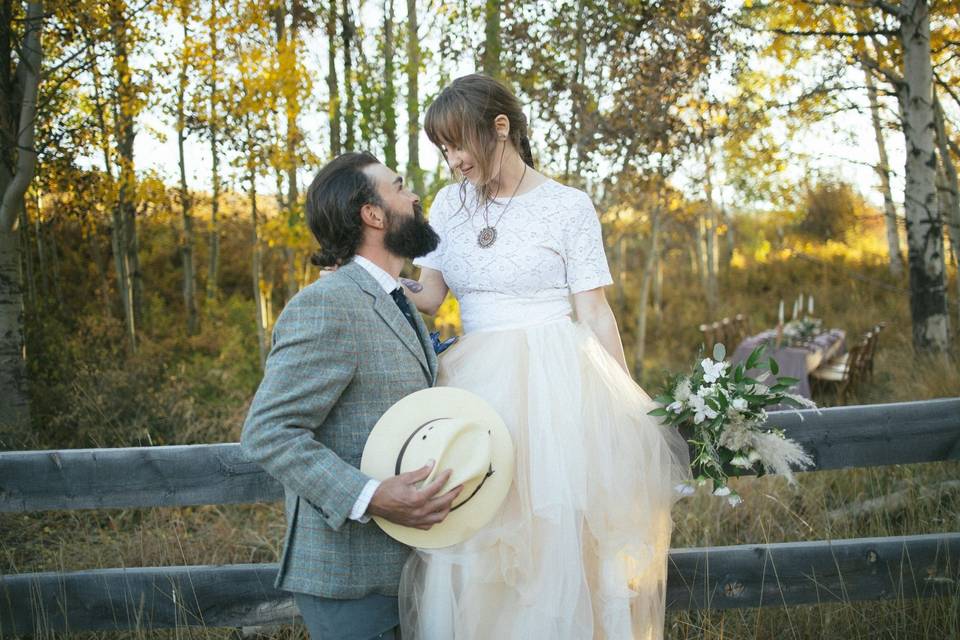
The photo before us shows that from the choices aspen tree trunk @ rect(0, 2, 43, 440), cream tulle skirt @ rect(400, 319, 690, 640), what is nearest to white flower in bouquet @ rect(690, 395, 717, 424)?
cream tulle skirt @ rect(400, 319, 690, 640)

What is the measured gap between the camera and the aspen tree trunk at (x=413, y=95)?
7969 millimetres

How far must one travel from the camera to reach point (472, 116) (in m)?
2.43

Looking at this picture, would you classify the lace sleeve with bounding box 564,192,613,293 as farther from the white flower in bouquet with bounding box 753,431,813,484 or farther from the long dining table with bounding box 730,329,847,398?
the long dining table with bounding box 730,329,847,398

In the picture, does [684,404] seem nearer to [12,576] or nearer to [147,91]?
[12,576]

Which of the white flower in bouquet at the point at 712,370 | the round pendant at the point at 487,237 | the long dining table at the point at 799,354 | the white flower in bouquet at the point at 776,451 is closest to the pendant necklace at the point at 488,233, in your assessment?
the round pendant at the point at 487,237

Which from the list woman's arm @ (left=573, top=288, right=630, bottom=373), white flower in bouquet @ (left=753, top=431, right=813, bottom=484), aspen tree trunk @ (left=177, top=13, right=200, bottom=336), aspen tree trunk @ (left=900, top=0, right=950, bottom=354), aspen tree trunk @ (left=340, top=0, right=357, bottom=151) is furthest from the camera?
aspen tree trunk @ (left=177, top=13, right=200, bottom=336)

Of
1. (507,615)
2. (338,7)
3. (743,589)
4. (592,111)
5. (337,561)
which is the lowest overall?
(743,589)

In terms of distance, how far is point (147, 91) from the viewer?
388 inches

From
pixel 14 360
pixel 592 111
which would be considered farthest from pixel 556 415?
pixel 592 111

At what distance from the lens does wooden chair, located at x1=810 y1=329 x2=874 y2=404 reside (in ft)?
30.7

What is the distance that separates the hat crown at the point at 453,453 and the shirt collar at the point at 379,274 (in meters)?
0.41

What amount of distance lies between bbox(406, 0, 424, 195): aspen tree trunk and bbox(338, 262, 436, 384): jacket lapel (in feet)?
19.9

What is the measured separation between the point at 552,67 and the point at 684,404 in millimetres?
8038

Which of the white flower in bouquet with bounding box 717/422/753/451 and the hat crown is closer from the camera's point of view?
the hat crown
